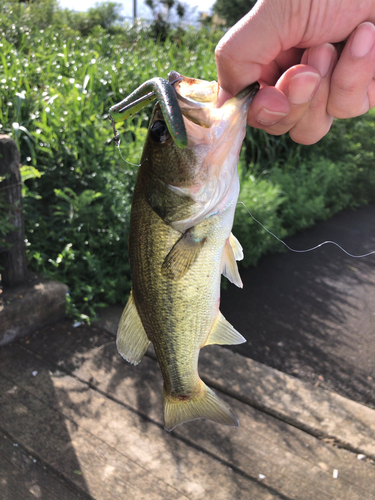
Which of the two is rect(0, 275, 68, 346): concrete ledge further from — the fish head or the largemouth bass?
the fish head

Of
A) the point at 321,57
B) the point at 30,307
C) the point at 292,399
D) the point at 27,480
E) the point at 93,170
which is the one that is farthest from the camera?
the point at 93,170

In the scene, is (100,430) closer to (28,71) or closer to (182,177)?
(182,177)

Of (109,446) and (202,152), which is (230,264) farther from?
(109,446)

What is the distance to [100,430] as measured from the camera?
2793mm

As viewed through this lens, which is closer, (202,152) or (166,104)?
(166,104)

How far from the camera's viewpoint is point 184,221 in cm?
131

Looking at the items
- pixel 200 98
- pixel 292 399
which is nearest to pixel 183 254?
pixel 200 98

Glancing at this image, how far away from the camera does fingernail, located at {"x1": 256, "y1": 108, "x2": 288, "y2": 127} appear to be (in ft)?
4.69

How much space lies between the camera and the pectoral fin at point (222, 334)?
4.95 feet

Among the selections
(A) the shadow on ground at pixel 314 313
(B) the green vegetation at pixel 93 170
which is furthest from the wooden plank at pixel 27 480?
(A) the shadow on ground at pixel 314 313

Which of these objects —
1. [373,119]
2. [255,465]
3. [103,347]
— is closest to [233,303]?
[103,347]

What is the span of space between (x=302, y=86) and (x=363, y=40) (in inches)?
8.8

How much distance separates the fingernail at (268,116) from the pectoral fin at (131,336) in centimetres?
73

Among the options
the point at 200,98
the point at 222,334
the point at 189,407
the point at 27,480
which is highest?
the point at 200,98
